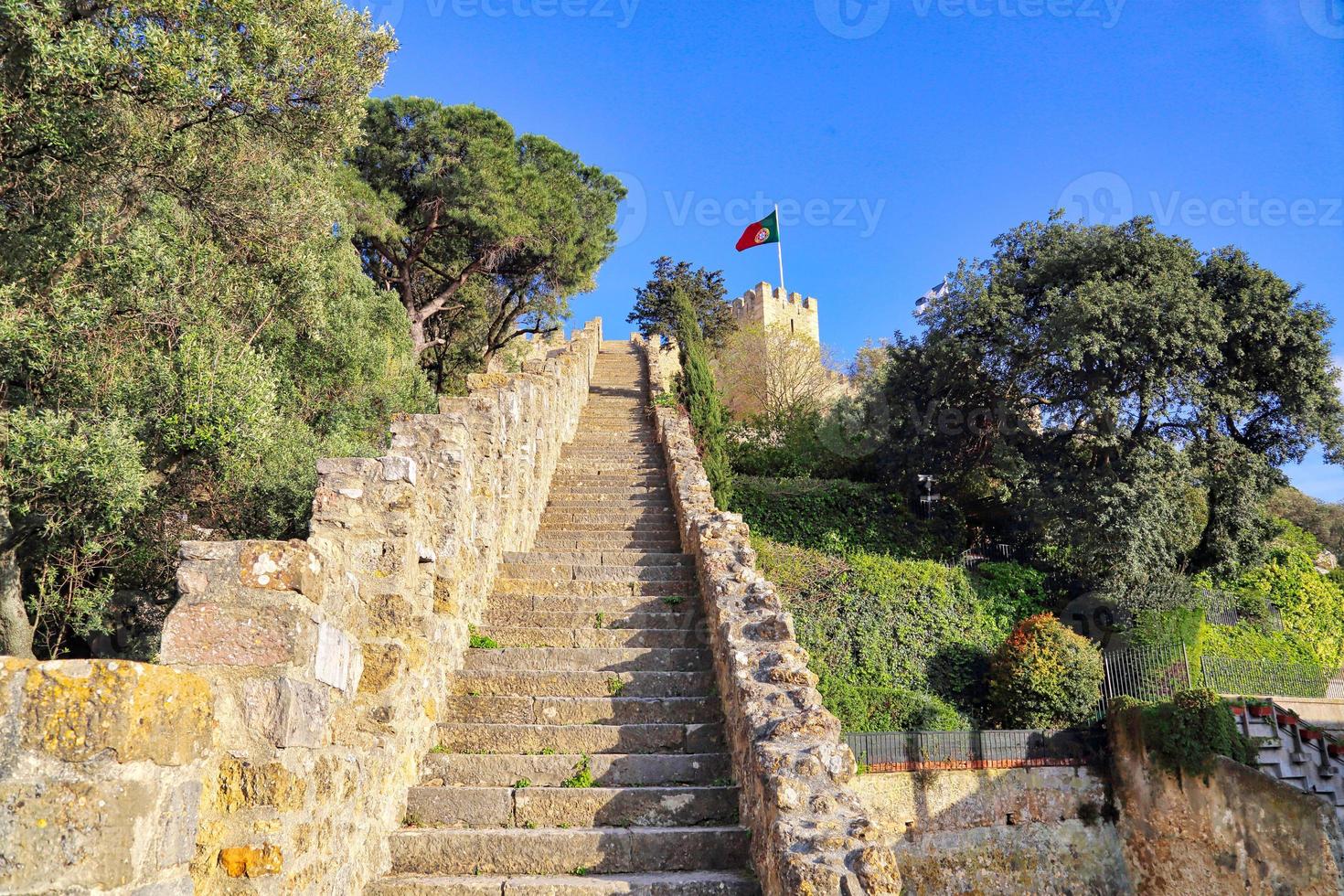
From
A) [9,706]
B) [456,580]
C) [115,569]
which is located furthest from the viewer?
[115,569]

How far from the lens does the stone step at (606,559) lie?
8906 mm

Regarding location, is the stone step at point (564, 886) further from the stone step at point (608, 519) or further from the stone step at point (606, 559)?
the stone step at point (608, 519)

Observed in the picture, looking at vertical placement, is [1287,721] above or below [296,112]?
below

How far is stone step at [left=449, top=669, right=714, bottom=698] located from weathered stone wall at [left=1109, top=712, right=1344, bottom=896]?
462 inches

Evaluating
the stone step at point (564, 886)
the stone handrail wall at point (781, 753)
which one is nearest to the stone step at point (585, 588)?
the stone handrail wall at point (781, 753)

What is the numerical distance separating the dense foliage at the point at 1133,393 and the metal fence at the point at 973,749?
4343 millimetres

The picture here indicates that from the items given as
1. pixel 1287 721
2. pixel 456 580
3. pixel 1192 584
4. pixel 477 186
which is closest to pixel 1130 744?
pixel 1287 721

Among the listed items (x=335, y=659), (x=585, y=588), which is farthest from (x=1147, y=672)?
(x=335, y=659)

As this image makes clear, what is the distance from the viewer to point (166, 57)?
23.9ft

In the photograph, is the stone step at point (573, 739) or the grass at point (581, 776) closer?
the grass at point (581, 776)

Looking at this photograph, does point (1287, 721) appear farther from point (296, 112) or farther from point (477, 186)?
point (477, 186)

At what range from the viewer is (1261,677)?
17.8 meters

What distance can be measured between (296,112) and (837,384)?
97.1 ft

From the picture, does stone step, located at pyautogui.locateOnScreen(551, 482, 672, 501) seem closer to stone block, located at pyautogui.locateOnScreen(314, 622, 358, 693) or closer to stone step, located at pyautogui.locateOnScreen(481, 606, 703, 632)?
stone step, located at pyautogui.locateOnScreen(481, 606, 703, 632)
